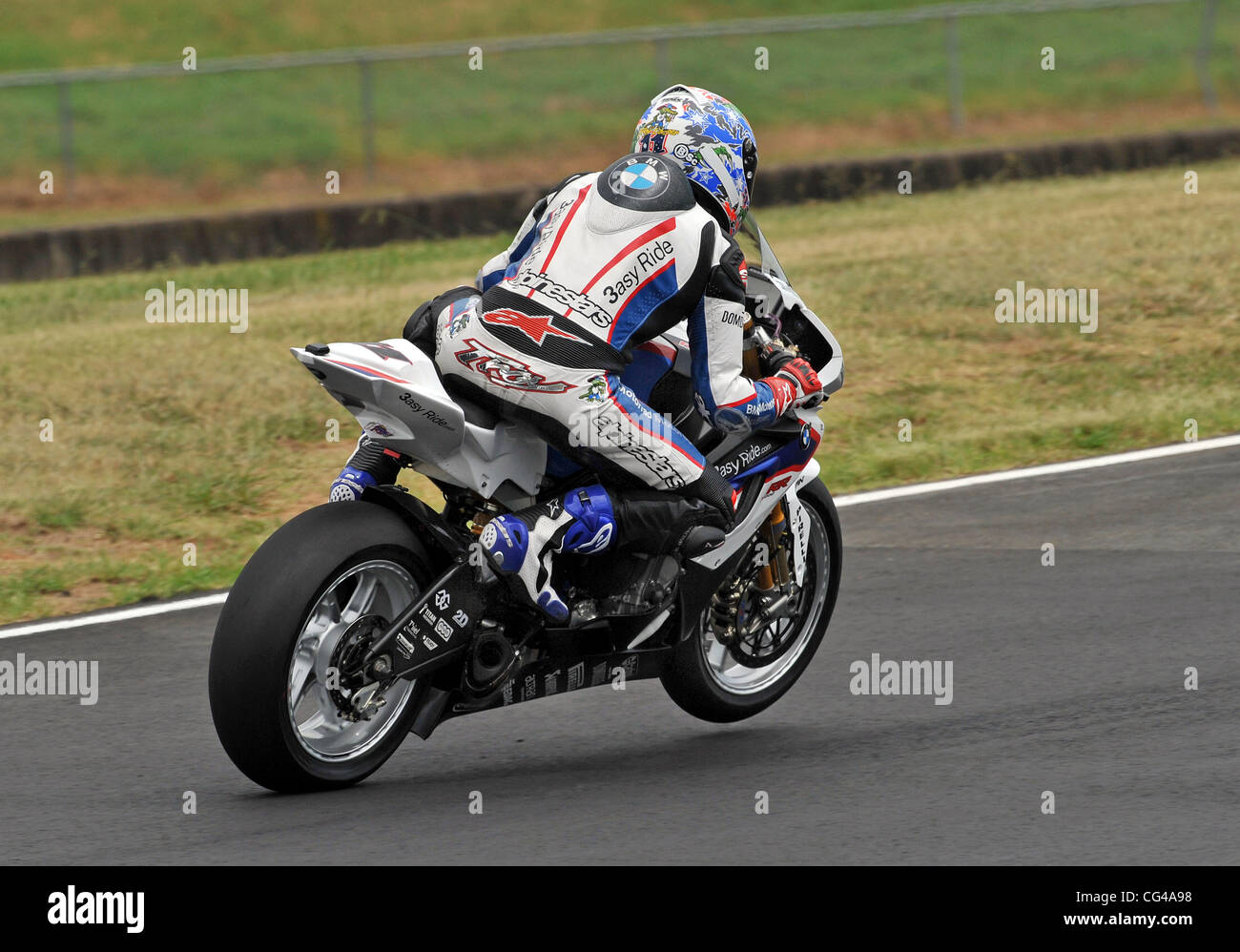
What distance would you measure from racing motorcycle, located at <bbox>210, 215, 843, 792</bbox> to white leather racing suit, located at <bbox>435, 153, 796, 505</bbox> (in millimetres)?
172

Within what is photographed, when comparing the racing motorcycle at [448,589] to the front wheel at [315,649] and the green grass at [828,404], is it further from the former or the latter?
the green grass at [828,404]

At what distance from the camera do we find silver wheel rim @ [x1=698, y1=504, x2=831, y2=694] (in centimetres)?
663

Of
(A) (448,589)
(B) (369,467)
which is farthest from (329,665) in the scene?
(B) (369,467)

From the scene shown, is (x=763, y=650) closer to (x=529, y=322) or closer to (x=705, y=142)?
(x=529, y=322)

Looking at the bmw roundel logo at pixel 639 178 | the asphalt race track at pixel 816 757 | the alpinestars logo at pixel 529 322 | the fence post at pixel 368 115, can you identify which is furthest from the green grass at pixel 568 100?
the alpinestars logo at pixel 529 322

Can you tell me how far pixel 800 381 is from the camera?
6.21 metres

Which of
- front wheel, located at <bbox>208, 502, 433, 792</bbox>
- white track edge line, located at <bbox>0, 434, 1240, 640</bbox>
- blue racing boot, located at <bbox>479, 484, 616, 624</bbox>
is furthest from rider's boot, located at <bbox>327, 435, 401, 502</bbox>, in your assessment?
white track edge line, located at <bbox>0, 434, 1240, 640</bbox>

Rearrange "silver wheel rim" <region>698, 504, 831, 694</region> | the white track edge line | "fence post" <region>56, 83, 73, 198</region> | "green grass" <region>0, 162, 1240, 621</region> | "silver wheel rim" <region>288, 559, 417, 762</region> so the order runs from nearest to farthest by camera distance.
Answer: "silver wheel rim" <region>288, 559, 417, 762</region>, "silver wheel rim" <region>698, 504, 831, 694</region>, "green grass" <region>0, 162, 1240, 621</region>, the white track edge line, "fence post" <region>56, 83, 73, 198</region>

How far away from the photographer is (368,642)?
557 centimetres

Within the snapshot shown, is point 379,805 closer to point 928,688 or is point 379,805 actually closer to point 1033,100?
point 928,688

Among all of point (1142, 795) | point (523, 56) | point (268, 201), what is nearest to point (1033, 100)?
point (523, 56)

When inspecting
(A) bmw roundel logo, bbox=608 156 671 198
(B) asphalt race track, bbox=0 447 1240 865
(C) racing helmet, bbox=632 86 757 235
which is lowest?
(B) asphalt race track, bbox=0 447 1240 865

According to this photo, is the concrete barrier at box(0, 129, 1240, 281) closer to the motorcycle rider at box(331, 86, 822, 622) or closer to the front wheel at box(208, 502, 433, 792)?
the motorcycle rider at box(331, 86, 822, 622)

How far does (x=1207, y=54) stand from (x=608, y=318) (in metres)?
16.9
